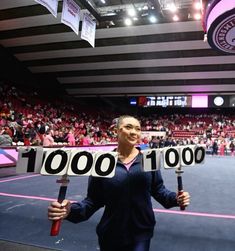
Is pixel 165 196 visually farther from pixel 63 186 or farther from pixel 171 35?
pixel 171 35

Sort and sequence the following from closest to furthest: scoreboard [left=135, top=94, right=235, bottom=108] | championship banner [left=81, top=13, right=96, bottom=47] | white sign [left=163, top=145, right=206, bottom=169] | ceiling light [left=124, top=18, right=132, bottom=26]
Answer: white sign [left=163, top=145, right=206, bottom=169] → championship banner [left=81, top=13, right=96, bottom=47] → ceiling light [left=124, top=18, right=132, bottom=26] → scoreboard [left=135, top=94, right=235, bottom=108]

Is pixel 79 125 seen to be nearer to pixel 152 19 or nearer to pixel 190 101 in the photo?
pixel 152 19

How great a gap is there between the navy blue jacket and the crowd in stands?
328 inches

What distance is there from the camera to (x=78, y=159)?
194 centimetres

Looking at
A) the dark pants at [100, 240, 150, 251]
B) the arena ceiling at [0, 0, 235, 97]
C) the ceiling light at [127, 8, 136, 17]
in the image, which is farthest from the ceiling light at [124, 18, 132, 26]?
the dark pants at [100, 240, 150, 251]

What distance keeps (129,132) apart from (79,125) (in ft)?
66.2

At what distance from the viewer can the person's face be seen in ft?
6.55

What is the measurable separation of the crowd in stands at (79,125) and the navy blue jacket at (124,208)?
27.3 feet

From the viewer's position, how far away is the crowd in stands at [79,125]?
514 inches

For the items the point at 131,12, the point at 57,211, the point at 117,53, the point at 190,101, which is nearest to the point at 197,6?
the point at 131,12

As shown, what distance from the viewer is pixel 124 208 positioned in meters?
1.84

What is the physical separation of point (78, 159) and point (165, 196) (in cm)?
73

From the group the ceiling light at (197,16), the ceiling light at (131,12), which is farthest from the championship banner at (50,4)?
the ceiling light at (197,16)

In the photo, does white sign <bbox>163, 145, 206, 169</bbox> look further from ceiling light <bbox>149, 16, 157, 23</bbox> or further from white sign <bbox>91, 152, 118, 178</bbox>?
ceiling light <bbox>149, 16, 157, 23</bbox>
